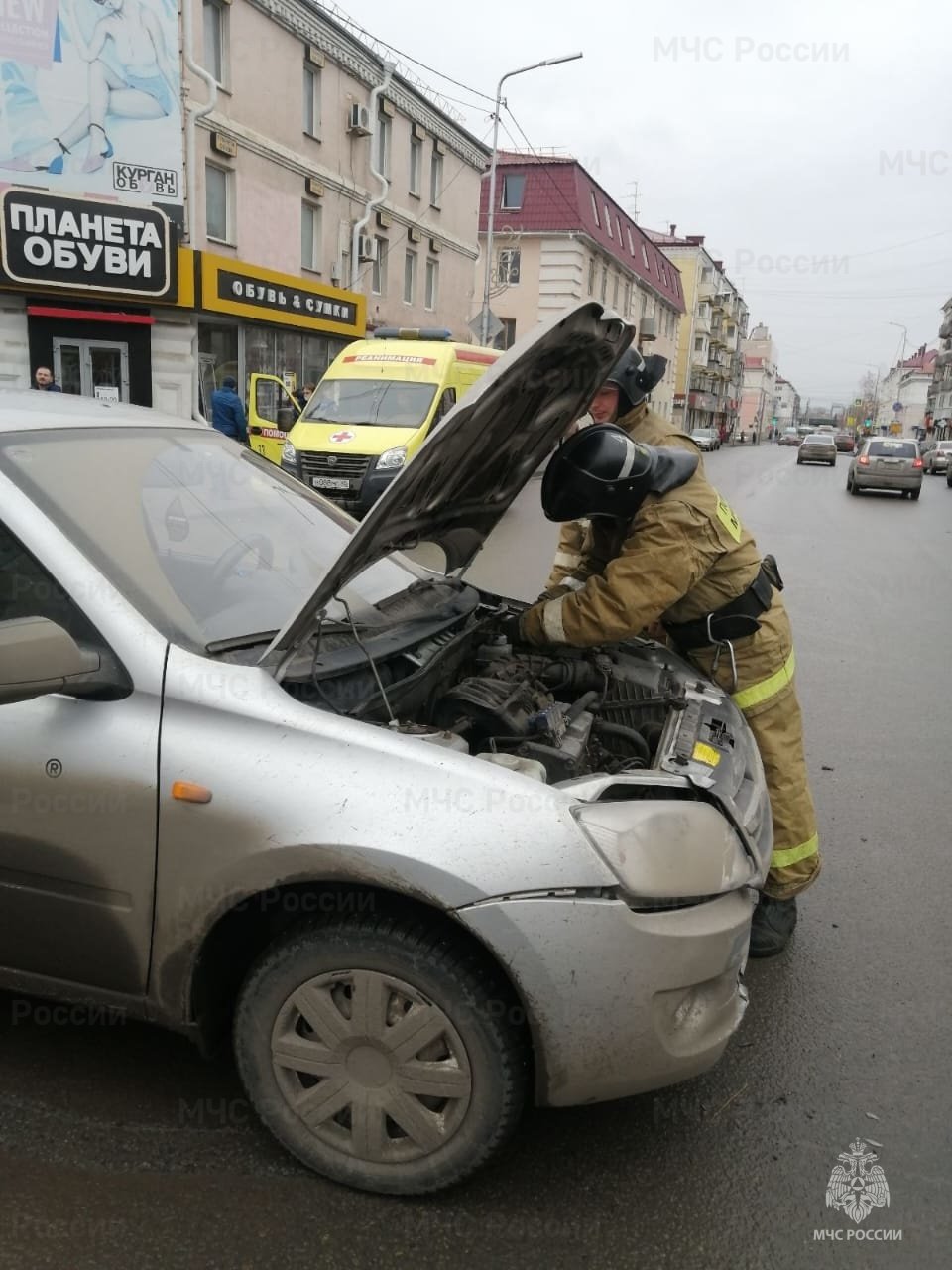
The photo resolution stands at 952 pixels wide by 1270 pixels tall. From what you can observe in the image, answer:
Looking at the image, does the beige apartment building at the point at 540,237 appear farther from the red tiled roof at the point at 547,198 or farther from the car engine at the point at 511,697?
the car engine at the point at 511,697

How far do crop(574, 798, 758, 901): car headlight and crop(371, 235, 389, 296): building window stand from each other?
2519cm

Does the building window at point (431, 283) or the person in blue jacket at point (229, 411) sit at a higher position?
the building window at point (431, 283)

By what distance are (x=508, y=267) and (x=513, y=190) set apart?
8.89 ft

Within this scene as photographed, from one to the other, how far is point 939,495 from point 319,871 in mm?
28440

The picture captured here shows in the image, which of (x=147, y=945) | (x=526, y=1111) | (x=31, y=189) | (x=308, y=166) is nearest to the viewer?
(x=147, y=945)

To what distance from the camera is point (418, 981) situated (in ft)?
6.64

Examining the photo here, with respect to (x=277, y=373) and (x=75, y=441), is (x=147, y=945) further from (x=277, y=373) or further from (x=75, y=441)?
(x=277, y=373)

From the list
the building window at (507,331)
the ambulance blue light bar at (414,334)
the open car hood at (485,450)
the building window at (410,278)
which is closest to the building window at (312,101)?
the building window at (410,278)

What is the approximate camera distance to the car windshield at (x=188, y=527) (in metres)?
2.30

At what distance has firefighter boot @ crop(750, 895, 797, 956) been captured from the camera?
3270 millimetres

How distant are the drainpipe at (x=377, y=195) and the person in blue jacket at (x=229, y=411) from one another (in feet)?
32.8

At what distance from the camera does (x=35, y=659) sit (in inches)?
78.9

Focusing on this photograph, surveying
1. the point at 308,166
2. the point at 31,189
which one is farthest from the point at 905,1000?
the point at 308,166

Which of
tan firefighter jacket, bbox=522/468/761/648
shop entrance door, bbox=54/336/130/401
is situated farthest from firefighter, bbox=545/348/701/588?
shop entrance door, bbox=54/336/130/401
